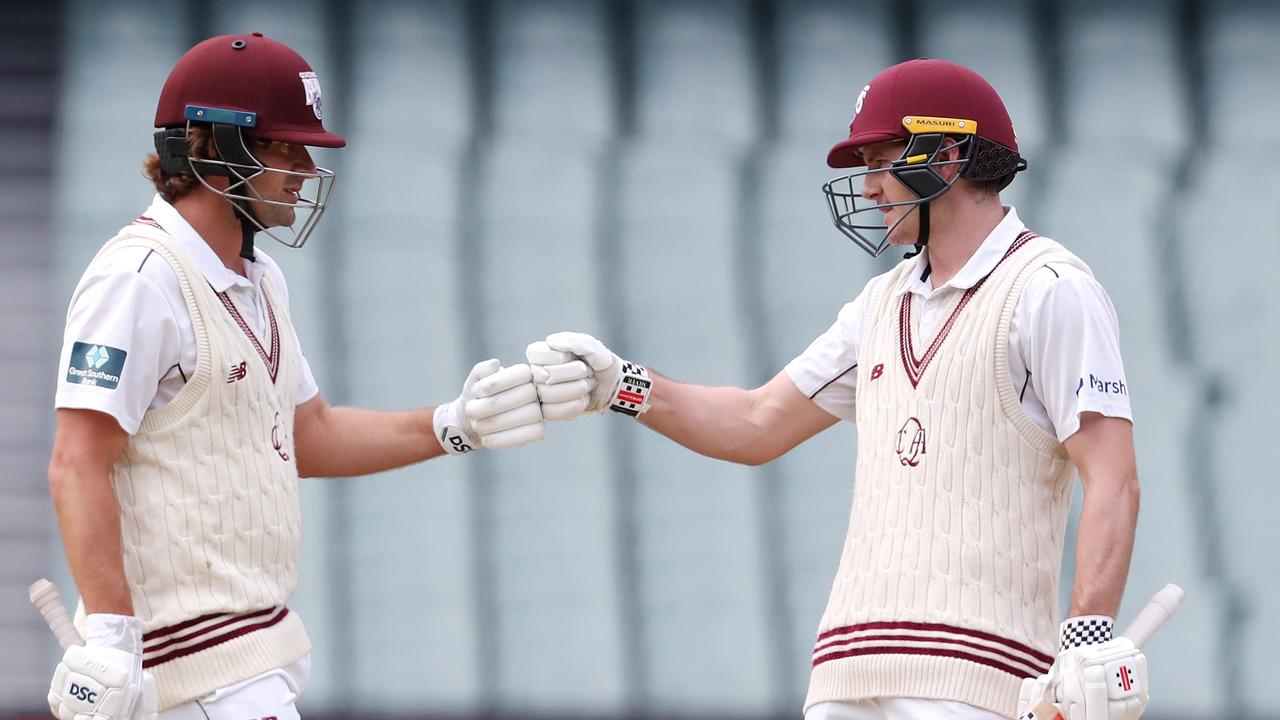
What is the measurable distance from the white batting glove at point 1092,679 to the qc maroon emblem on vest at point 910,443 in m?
0.45

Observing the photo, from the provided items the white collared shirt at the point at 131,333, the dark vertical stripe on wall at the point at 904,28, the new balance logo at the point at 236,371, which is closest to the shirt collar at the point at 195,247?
the white collared shirt at the point at 131,333

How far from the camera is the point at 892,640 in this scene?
3.55m

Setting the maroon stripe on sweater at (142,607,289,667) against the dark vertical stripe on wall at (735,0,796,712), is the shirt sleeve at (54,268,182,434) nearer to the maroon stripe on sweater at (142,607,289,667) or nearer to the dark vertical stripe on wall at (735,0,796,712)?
the maroon stripe on sweater at (142,607,289,667)

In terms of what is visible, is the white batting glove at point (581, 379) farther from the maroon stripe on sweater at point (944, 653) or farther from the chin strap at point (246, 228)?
the maroon stripe on sweater at point (944, 653)

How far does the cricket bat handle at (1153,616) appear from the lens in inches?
134

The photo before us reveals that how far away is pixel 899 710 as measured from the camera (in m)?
3.53

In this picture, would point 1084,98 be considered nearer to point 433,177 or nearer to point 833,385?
point 433,177

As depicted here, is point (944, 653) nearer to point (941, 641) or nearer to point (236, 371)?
point (941, 641)

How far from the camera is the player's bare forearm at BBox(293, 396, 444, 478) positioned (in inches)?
159

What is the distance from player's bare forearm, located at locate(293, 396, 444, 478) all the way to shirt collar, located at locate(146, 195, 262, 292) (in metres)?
0.53

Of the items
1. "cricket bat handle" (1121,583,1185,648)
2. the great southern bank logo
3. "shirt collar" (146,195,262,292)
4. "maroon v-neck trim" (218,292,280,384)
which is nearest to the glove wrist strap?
"maroon v-neck trim" (218,292,280,384)

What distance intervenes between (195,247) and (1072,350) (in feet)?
5.35

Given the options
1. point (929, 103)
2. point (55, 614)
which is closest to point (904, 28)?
point (929, 103)

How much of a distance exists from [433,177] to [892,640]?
3.24 metres
